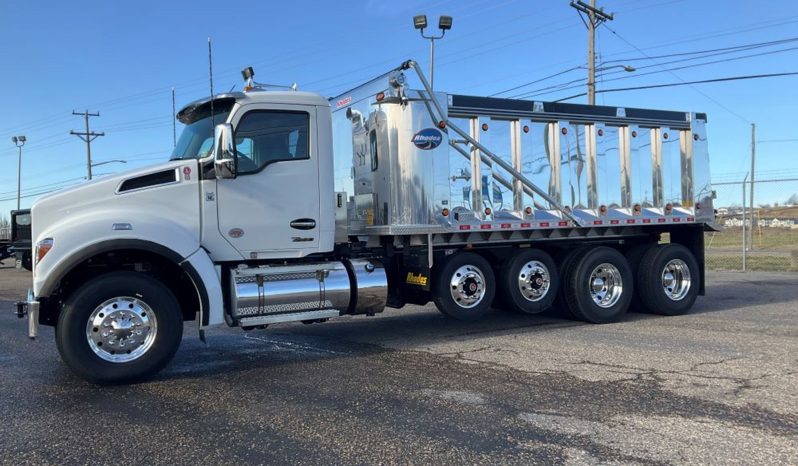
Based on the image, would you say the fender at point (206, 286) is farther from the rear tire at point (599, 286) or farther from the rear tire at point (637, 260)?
the rear tire at point (637, 260)

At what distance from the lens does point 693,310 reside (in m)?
10.5

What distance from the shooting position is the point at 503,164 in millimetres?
8469

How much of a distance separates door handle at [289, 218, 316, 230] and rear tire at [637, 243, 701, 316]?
18.5 feet

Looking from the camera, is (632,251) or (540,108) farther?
(632,251)

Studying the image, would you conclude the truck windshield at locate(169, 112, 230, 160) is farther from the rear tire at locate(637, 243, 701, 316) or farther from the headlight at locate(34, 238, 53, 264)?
the rear tire at locate(637, 243, 701, 316)

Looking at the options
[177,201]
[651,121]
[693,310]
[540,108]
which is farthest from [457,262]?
[693,310]

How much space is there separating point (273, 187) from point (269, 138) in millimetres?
544

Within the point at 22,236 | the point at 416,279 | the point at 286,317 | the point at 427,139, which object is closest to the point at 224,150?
the point at 286,317

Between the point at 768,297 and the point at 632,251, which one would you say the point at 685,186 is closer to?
the point at 632,251

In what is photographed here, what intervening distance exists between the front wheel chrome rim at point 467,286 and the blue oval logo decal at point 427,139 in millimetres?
1665

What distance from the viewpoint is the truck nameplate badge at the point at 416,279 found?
26.1ft

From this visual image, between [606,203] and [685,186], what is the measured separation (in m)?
1.68

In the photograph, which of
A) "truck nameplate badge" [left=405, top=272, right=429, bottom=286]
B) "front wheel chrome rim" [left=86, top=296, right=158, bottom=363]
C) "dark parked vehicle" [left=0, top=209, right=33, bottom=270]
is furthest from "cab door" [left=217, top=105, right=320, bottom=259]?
"dark parked vehicle" [left=0, top=209, right=33, bottom=270]

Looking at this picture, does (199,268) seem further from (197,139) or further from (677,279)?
(677,279)
